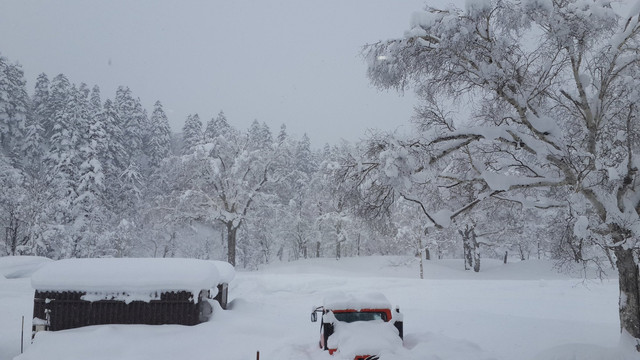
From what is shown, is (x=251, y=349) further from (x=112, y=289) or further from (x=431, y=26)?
(x=431, y=26)

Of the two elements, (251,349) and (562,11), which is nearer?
(562,11)

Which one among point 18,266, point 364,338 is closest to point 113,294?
point 364,338

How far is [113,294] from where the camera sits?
10.4m

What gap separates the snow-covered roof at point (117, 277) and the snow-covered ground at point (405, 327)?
993mm

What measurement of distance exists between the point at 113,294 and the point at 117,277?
447 mm

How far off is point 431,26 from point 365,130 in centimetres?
251

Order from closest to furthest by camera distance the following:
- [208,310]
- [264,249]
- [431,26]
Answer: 1. [431,26]
2. [208,310]
3. [264,249]

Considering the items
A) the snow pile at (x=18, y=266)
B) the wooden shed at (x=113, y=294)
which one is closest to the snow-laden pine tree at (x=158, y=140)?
the snow pile at (x=18, y=266)

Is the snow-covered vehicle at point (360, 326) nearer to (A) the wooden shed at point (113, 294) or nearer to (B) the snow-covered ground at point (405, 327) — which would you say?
(B) the snow-covered ground at point (405, 327)

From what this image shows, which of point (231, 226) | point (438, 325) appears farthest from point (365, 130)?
point (231, 226)

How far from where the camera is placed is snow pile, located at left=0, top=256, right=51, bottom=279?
65.2 feet

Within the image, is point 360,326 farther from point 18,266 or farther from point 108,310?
point 18,266

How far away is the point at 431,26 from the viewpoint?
27.5ft

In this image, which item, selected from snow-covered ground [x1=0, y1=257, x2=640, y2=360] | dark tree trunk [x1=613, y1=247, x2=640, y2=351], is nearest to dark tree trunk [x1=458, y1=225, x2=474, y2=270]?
snow-covered ground [x1=0, y1=257, x2=640, y2=360]
